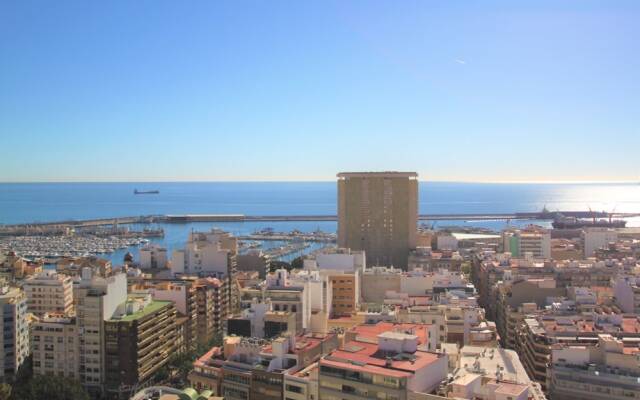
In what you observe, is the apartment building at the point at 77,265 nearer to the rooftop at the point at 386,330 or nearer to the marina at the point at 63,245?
the marina at the point at 63,245

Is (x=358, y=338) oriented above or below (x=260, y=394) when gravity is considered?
above

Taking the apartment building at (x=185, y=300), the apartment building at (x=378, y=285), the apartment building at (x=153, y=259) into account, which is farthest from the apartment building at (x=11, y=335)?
the apartment building at (x=378, y=285)

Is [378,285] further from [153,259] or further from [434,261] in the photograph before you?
[153,259]

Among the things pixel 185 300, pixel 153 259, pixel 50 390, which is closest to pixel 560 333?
pixel 185 300

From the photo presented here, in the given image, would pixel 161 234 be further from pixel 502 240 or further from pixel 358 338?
pixel 358 338

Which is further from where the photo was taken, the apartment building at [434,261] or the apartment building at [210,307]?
the apartment building at [434,261]

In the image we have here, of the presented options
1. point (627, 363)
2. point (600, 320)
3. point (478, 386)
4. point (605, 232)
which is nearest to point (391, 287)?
point (600, 320)
